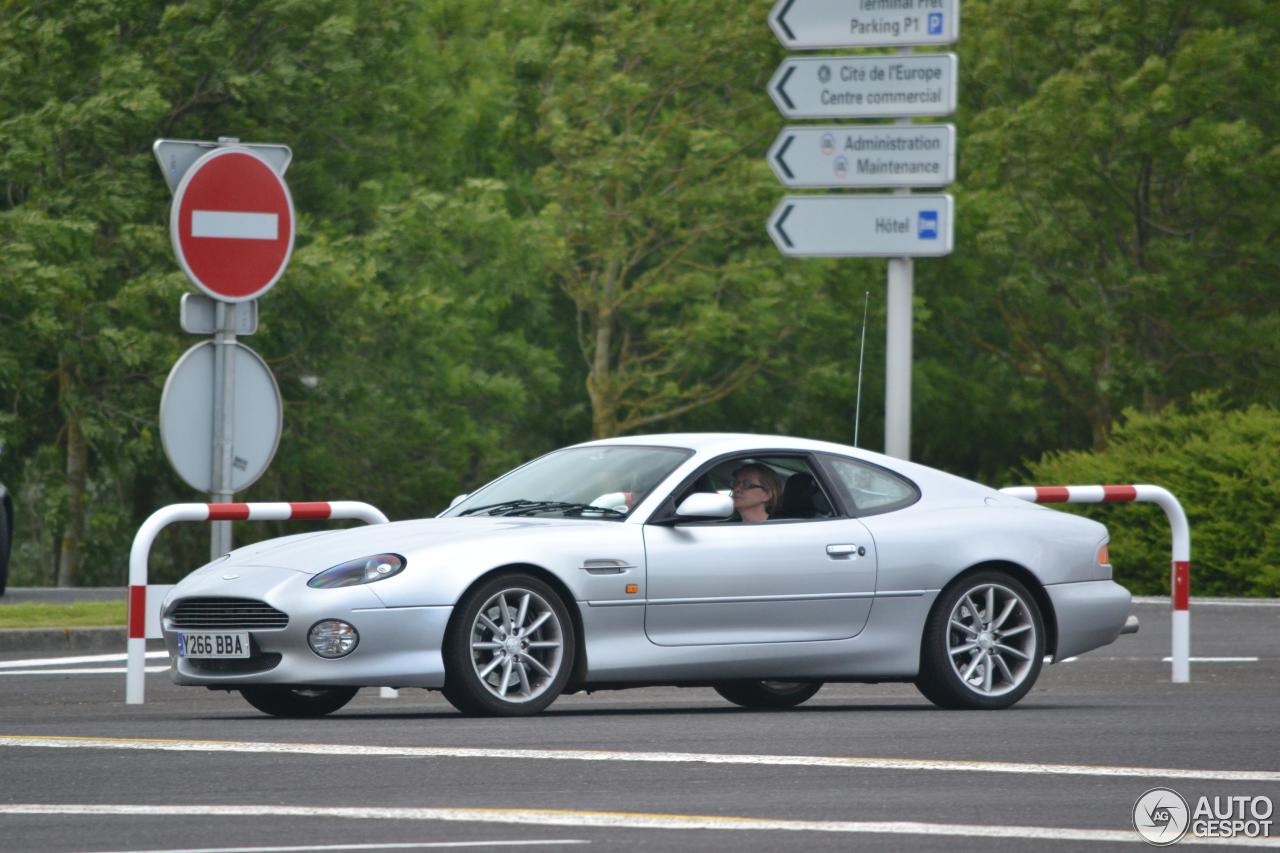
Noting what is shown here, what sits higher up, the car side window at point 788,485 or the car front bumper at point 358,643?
the car side window at point 788,485

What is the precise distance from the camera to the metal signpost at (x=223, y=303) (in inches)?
480

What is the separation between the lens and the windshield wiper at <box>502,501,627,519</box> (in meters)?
11.3

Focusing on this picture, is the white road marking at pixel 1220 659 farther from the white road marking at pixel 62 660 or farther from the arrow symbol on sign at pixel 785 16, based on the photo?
the white road marking at pixel 62 660

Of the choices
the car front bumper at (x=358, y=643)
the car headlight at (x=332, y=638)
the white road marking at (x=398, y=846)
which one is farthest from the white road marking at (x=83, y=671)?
the white road marking at (x=398, y=846)

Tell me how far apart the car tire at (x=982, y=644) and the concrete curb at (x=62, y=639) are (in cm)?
710

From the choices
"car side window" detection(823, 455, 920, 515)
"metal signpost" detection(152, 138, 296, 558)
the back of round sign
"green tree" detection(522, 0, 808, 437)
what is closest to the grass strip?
"metal signpost" detection(152, 138, 296, 558)

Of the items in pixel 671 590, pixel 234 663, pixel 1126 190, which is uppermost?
pixel 1126 190

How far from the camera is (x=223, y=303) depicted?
12570 mm

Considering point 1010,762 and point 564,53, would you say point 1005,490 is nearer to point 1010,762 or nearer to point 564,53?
point 1010,762

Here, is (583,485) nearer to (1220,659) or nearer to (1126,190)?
(1220,659)

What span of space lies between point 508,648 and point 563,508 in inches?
38.2

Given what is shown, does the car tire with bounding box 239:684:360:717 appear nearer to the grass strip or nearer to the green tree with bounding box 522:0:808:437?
the grass strip

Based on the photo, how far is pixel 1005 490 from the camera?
13.4 m

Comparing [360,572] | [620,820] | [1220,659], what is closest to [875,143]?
[1220,659]
